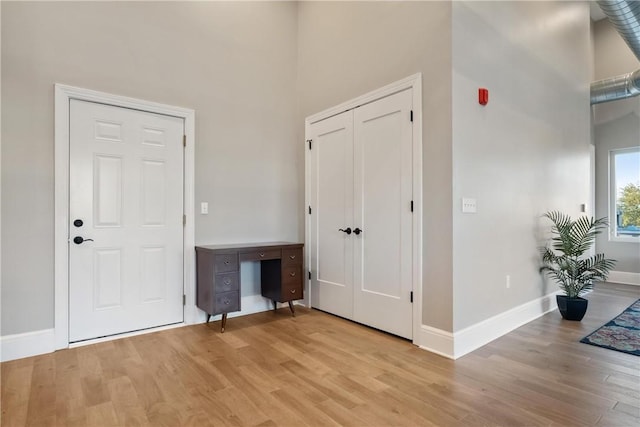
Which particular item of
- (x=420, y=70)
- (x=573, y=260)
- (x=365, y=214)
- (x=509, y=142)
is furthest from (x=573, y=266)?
(x=420, y=70)

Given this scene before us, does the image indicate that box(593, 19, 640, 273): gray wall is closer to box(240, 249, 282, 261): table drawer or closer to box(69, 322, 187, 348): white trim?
box(240, 249, 282, 261): table drawer

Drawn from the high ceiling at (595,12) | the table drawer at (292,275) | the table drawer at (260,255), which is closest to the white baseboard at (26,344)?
the table drawer at (260,255)

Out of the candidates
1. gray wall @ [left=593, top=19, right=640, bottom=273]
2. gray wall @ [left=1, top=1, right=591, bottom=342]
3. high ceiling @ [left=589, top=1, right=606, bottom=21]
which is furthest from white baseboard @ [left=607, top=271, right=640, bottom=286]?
high ceiling @ [left=589, top=1, right=606, bottom=21]

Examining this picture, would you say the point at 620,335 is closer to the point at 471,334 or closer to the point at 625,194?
the point at 471,334

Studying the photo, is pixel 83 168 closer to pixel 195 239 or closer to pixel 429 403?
pixel 195 239

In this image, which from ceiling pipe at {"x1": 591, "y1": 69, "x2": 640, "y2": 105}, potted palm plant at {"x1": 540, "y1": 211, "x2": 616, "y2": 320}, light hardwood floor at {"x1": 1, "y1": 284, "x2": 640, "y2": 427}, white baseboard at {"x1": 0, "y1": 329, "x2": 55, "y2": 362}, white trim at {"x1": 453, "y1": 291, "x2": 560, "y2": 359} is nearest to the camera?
light hardwood floor at {"x1": 1, "y1": 284, "x2": 640, "y2": 427}

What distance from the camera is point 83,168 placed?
290 cm

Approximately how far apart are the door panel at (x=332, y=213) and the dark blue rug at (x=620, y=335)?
85.0 inches

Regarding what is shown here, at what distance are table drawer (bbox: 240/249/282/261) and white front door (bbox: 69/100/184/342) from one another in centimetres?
66

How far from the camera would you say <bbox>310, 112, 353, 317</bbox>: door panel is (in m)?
3.56

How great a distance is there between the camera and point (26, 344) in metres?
2.61

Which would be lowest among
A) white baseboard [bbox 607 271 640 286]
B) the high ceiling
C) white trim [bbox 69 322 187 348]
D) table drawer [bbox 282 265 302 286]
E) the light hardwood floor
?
the light hardwood floor

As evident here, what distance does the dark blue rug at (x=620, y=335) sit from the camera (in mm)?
2805

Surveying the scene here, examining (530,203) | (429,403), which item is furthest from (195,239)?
(530,203)
